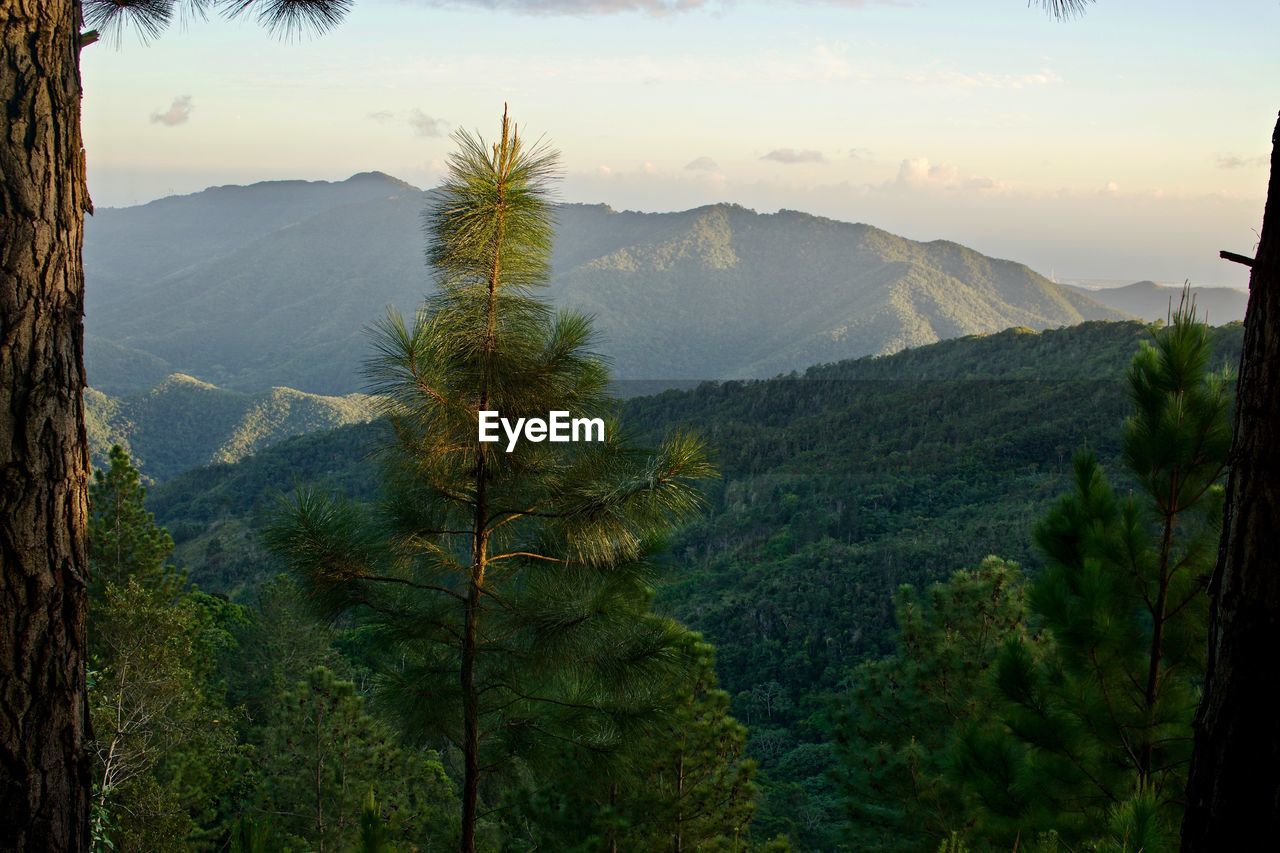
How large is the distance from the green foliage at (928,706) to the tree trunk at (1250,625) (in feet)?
21.8

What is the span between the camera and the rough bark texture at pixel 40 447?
1.71 metres

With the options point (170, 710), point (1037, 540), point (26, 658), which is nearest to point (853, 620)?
point (170, 710)

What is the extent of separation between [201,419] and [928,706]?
243ft

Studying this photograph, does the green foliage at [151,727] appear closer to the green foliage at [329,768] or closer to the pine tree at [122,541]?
the pine tree at [122,541]

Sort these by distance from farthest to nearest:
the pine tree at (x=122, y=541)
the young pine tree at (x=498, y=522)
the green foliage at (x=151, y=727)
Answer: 1. the pine tree at (x=122, y=541)
2. the green foliage at (x=151, y=727)
3. the young pine tree at (x=498, y=522)

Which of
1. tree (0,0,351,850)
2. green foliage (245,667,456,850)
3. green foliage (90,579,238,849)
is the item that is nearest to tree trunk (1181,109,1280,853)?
tree (0,0,351,850)

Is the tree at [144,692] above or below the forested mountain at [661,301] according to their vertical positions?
below

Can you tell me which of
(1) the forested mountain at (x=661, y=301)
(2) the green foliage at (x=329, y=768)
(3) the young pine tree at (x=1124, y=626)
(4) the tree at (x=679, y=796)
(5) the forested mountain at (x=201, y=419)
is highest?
(1) the forested mountain at (x=661, y=301)

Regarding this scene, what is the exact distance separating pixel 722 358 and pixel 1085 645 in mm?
112844

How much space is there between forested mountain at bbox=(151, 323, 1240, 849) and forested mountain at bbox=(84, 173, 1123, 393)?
51689 millimetres

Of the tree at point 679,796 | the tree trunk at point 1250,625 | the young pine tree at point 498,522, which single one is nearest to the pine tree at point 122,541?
the tree at point 679,796

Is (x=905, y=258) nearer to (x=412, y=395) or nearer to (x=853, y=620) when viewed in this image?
(x=853, y=620)

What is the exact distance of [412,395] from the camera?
416 cm

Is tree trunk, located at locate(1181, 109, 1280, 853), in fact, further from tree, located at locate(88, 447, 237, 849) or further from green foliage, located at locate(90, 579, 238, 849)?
green foliage, located at locate(90, 579, 238, 849)
